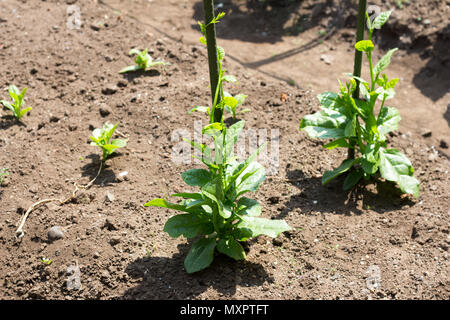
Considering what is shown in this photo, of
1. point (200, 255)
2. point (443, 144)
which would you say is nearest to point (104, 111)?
point (200, 255)

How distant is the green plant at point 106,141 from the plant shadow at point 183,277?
1155 mm

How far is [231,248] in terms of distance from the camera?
9.95 ft

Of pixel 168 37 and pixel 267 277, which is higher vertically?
pixel 168 37

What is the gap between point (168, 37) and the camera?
5.89 meters

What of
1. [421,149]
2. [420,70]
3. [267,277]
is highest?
[420,70]

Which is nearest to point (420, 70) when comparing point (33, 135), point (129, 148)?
point (129, 148)

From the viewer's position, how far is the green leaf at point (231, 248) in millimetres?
3020

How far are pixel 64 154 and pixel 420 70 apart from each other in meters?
3.79

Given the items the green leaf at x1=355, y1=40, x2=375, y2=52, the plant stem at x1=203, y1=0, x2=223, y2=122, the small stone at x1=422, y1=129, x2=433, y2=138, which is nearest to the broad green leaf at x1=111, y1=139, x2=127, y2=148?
the plant stem at x1=203, y1=0, x2=223, y2=122

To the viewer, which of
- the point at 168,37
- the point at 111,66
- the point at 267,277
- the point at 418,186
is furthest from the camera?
the point at 168,37

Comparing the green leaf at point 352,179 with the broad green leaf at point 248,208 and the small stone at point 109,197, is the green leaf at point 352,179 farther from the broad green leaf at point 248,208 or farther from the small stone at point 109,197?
the small stone at point 109,197

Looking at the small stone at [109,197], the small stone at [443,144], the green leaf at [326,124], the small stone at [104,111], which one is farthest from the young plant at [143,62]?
the small stone at [443,144]

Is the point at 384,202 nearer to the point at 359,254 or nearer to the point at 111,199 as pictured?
the point at 359,254

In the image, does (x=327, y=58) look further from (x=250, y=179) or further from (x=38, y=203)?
(x=38, y=203)
